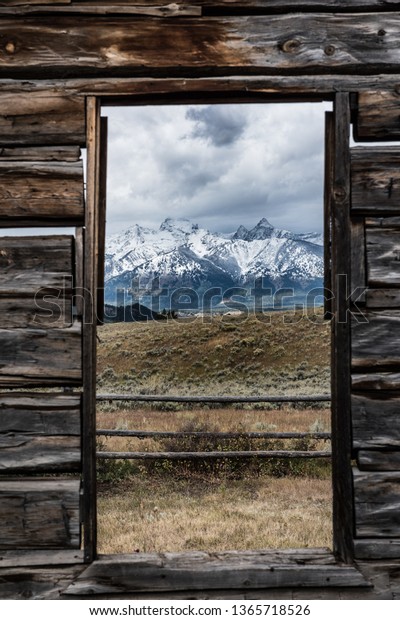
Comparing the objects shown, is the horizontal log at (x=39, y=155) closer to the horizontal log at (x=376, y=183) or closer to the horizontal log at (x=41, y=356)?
the horizontal log at (x=41, y=356)

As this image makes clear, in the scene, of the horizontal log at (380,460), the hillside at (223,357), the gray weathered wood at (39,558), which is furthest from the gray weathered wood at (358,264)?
the hillside at (223,357)

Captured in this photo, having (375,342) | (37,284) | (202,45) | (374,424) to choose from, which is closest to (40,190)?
(37,284)

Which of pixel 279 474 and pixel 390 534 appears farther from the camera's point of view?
pixel 279 474

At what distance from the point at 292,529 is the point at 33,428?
339 centimetres

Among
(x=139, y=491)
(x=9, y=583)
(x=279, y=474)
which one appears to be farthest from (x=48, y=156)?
(x=279, y=474)

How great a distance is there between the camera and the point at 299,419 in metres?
12.1

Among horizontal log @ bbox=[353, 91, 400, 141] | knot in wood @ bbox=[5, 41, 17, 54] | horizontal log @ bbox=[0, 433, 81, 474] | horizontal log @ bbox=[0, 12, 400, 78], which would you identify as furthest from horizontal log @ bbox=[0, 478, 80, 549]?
horizontal log @ bbox=[353, 91, 400, 141]

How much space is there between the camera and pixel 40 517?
3291 millimetres

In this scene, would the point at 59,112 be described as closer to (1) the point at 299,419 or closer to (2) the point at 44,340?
(2) the point at 44,340

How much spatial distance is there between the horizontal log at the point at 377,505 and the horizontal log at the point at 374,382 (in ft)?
1.64

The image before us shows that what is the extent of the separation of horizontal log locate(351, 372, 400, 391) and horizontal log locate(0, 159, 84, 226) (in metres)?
1.89

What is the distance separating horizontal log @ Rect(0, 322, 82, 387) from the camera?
3.32 metres

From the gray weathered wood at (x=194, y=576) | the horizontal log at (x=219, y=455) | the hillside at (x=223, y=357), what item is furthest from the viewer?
the hillside at (x=223, y=357)

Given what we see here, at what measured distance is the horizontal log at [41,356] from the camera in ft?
10.9
